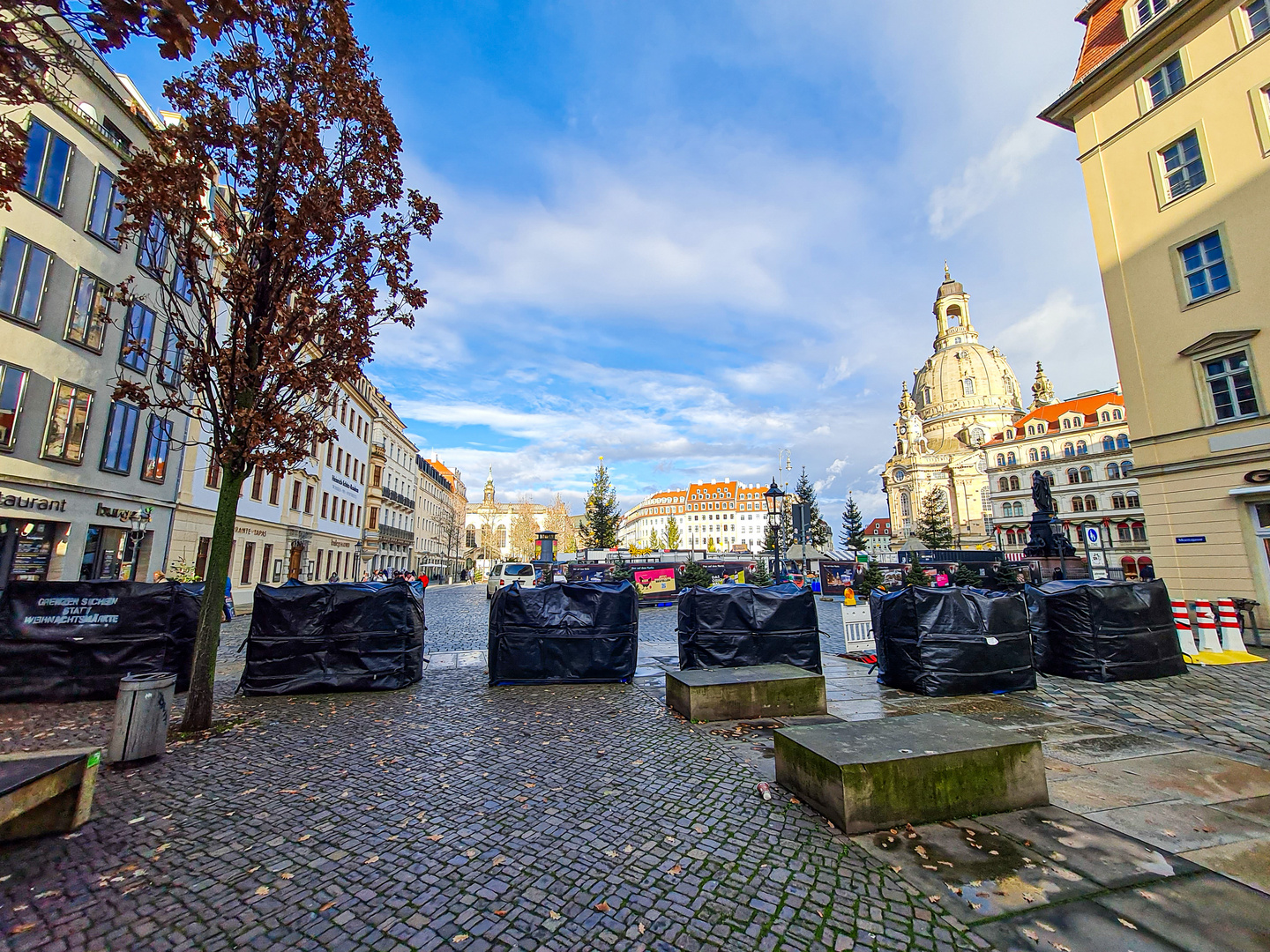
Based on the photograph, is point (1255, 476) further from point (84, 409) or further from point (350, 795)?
point (84, 409)

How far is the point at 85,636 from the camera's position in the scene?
8.52 m

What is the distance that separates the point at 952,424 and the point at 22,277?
4715 inches

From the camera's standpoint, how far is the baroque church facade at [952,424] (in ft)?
305

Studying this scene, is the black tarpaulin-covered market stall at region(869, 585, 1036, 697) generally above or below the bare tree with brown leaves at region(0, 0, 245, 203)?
below

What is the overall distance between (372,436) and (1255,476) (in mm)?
51240

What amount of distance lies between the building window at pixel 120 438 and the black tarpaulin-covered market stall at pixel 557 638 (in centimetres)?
1647

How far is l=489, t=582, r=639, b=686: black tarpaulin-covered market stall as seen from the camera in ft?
32.4

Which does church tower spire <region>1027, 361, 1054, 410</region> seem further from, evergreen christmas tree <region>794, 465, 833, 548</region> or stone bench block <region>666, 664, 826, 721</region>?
stone bench block <region>666, 664, 826, 721</region>

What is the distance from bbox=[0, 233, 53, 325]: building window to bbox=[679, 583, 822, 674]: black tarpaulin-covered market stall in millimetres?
19340

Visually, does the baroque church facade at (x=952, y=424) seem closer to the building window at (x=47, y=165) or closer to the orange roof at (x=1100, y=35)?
the orange roof at (x=1100, y=35)

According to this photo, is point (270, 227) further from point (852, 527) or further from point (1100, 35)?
point (852, 527)

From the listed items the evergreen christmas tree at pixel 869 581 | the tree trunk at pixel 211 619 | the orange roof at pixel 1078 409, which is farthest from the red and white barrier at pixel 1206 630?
the orange roof at pixel 1078 409

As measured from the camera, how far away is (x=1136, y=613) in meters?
9.74


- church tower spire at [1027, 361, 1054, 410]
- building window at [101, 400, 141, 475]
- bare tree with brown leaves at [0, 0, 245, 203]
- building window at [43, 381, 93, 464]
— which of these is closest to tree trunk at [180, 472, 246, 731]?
bare tree with brown leaves at [0, 0, 245, 203]
